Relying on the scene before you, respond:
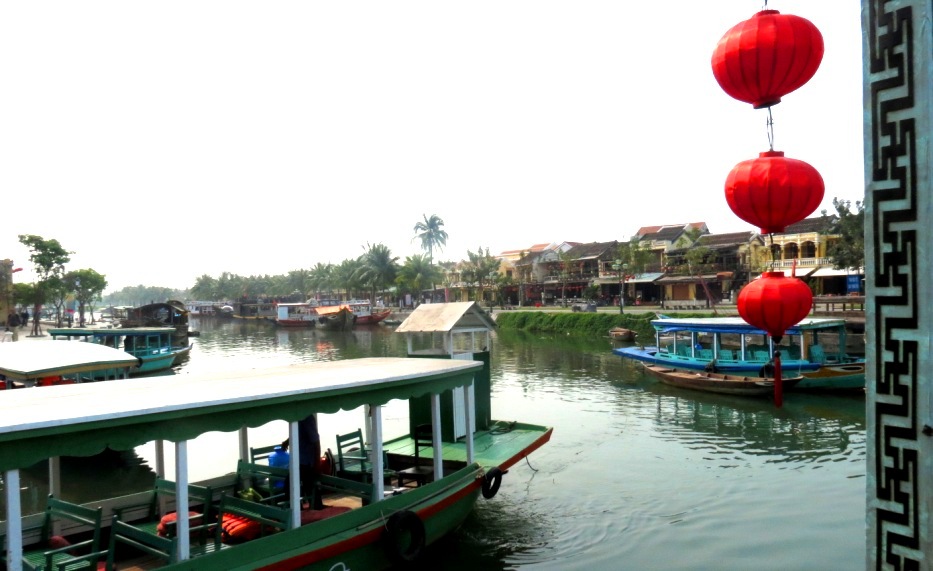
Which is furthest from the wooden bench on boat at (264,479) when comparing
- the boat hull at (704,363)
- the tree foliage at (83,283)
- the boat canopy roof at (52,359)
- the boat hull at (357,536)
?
the tree foliage at (83,283)

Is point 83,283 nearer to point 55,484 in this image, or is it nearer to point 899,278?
point 55,484

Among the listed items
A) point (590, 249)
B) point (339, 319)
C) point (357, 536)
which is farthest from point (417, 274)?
point (357, 536)

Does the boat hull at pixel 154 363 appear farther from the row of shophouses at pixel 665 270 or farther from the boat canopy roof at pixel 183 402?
the row of shophouses at pixel 665 270

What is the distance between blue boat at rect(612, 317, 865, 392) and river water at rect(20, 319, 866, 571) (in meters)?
0.76

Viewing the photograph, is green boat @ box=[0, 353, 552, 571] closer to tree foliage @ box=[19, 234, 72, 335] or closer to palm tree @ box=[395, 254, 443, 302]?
tree foliage @ box=[19, 234, 72, 335]

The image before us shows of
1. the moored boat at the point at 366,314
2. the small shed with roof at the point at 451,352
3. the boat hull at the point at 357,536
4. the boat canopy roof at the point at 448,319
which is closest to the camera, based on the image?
the boat hull at the point at 357,536

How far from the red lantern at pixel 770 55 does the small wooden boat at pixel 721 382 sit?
604 inches

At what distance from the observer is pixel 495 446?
10.1 metres

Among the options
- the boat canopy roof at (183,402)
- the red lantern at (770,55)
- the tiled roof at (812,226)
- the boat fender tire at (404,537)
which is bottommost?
the boat fender tire at (404,537)

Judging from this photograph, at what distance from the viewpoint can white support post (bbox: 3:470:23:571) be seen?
14.8 feet

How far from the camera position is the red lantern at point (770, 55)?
4609 millimetres

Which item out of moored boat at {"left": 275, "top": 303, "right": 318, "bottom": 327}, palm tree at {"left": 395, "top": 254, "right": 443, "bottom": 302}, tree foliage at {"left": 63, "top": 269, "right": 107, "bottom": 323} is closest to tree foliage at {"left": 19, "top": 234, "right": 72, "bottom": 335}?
tree foliage at {"left": 63, "top": 269, "right": 107, "bottom": 323}

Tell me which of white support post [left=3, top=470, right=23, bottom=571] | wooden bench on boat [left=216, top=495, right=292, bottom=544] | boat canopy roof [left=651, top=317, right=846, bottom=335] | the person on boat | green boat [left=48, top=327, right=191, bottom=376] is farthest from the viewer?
green boat [left=48, top=327, right=191, bottom=376]

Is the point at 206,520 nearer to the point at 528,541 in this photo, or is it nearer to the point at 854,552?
the point at 528,541
